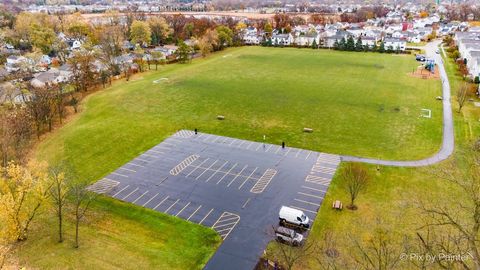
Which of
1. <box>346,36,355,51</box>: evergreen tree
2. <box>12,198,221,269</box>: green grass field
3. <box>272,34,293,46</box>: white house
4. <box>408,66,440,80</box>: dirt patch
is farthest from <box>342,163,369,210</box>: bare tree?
<box>272,34,293,46</box>: white house

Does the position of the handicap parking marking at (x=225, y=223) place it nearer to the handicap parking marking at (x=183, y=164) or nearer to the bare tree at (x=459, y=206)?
the handicap parking marking at (x=183, y=164)

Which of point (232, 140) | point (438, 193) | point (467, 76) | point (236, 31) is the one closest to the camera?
point (438, 193)

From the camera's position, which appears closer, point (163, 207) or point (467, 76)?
point (163, 207)

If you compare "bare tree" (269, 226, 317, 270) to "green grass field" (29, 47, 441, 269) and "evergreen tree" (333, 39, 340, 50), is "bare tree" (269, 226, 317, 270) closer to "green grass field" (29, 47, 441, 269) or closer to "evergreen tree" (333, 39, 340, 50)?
"green grass field" (29, 47, 441, 269)

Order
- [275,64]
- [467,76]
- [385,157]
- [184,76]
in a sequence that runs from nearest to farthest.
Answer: [385,157] → [467,76] → [184,76] → [275,64]

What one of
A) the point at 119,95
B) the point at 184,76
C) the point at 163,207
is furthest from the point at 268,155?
the point at 184,76

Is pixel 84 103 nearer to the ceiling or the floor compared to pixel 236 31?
nearer to the floor

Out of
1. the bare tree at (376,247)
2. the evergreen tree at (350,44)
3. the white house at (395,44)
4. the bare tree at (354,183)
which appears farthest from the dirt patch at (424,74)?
the bare tree at (376,247)

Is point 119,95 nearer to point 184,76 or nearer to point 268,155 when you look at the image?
point 184,76
